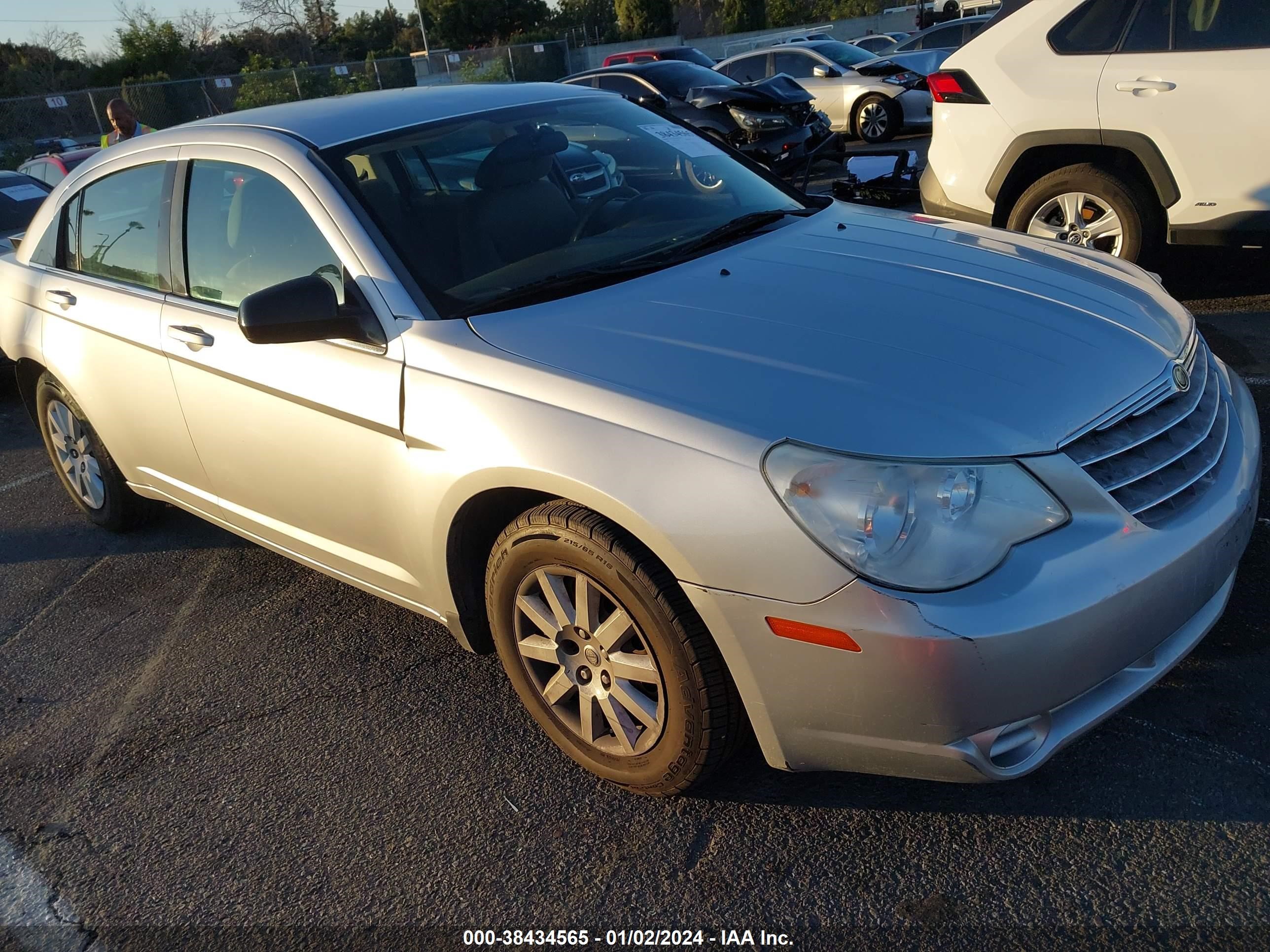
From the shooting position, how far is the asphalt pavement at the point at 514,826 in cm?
220

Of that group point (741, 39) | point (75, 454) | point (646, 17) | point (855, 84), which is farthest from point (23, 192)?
point (646, 17)

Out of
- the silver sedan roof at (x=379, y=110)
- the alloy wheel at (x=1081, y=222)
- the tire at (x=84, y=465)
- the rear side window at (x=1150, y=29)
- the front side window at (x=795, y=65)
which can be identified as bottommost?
the tire at (x=84, y=465)

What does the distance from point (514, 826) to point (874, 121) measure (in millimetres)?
14307

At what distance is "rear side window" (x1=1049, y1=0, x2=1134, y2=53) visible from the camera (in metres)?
5.20

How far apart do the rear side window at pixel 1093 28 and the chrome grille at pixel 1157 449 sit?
131 inches

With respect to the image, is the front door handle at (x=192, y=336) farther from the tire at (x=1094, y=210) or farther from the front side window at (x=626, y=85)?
the front side window at (x=626, y=85)

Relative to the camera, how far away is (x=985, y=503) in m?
2.07

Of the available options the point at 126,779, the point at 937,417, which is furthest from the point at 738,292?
the point at 126,779

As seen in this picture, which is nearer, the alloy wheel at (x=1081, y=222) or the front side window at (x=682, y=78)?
the alloy wheel at (x=1081, y=222)

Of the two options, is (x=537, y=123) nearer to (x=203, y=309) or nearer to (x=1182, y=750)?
(x=203, y=309)

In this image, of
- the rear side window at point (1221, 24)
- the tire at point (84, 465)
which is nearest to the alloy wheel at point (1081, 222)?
the rear side window at point (1221, 24)

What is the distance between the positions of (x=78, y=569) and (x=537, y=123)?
8.97 feet

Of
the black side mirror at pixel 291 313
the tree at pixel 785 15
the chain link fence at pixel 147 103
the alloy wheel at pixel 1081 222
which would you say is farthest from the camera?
the tree at pixel 785 15

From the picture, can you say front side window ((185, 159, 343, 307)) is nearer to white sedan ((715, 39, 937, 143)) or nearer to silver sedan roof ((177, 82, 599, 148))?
silver sedan roof ((177, 82, 599, 148))
